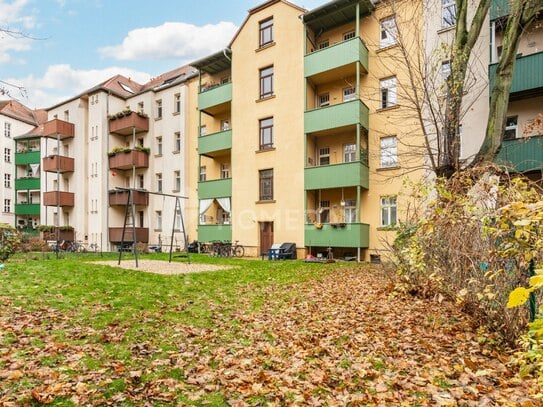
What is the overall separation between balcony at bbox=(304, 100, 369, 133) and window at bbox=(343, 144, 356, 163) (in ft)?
4.65

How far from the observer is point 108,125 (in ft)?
95.1

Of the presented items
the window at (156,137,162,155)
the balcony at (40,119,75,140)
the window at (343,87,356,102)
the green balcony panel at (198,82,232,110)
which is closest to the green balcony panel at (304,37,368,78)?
the window at (343,87,356,102)

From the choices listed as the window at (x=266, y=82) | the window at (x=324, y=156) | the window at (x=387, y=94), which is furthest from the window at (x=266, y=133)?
the window at (x=387, y=94)

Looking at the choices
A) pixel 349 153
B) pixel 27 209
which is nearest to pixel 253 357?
pixel 349 153

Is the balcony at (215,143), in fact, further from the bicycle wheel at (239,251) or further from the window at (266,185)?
the bicycle wheel at (239,251)

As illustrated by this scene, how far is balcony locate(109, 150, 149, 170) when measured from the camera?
27.2 m

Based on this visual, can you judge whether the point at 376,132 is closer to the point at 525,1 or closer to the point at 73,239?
the point at 525,1

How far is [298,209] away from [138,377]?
15943 millimetres

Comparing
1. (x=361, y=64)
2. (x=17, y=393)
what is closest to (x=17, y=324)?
(x=17, y=393)

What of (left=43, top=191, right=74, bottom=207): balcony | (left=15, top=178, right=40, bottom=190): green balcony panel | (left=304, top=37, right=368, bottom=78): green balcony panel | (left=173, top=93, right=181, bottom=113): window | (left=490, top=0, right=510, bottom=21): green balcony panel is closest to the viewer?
(left=490, top=0, right=510, bottom=21): green balcony panel

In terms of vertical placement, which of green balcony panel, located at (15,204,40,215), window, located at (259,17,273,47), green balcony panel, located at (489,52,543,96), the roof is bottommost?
green balcony panel, located at (15,204,40,215)

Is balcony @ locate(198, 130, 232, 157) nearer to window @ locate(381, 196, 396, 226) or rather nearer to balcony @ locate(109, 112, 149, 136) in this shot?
balcony @ locate(109, 112, 149, 136)

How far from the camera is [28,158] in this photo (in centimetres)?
3650

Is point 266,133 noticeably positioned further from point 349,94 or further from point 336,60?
point 336,60
